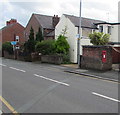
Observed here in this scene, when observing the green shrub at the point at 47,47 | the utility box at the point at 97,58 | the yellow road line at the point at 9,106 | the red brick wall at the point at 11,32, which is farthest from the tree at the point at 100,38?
the red brick wall at the point at 11,32

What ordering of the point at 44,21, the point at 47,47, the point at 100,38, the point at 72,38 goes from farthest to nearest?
the point at 44,21 < the point at 72,38 < the point at 47,47 < the point at 100,38

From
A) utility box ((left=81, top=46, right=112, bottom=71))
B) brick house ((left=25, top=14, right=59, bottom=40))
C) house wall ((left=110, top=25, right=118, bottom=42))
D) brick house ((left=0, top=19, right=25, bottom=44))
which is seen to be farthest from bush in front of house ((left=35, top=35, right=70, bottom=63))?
brick house ((left=0, top=19, right=25, bottom=44))

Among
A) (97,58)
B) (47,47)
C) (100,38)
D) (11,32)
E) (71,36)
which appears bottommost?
(97,58)

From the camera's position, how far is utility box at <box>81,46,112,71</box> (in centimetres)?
1554

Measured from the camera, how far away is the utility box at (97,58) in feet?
51.0

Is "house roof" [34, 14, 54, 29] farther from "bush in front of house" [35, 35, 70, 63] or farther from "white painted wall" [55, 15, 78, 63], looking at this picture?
"bush in front of house" [35, 35, 70, 63]

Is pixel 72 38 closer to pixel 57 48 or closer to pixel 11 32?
pixel 57 48

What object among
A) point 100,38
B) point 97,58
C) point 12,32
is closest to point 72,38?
point 100,38

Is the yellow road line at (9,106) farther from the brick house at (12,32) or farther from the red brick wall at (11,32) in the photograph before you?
the red brick wall at (11,32)

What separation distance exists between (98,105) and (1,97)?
4090 millimetres

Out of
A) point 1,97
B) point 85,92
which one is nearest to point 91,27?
point 85,92

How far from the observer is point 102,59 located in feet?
51.1

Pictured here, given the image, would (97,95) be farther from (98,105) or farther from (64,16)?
(64,16)

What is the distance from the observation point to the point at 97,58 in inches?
634
